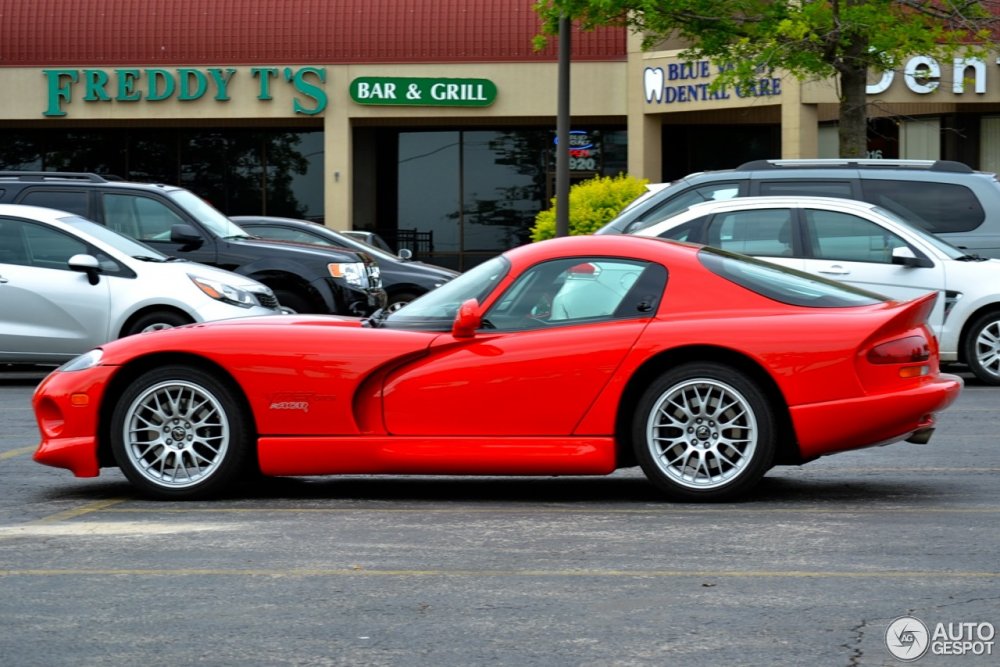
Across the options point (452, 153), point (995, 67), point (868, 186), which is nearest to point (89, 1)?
point (452, 153)

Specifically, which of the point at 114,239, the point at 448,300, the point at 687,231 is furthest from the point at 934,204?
the point at 448,300

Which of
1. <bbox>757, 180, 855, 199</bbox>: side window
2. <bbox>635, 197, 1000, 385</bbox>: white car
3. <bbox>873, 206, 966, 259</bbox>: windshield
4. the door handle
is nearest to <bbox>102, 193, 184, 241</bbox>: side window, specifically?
<bbox>635, 197, 1000, 385</bbox>: white car

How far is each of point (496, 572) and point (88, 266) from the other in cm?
892

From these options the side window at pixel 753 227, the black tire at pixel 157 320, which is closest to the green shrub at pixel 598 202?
the side window at pixel 753 227

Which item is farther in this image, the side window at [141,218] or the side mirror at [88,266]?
the side window at [141,218]

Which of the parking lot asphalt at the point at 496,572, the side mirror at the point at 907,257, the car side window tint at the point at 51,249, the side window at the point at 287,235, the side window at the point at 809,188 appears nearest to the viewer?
the parking lot asphalt at the point at 496,572

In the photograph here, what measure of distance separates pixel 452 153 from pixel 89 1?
869cm

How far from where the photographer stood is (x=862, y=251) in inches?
559

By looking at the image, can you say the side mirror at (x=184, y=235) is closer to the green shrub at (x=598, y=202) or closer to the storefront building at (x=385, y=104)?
the green shrub at (x=598, y=202)

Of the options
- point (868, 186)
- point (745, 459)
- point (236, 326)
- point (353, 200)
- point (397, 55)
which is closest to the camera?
point (745, 459)

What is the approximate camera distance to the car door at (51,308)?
14.2 meters

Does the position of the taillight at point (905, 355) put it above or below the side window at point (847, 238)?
below

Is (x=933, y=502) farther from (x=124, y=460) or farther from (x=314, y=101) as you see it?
(x=314, y=101)

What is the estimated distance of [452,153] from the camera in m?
38.0
